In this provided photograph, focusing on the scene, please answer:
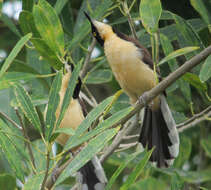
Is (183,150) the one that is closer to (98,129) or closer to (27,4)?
(27,4)

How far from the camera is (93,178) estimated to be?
306 centimetres

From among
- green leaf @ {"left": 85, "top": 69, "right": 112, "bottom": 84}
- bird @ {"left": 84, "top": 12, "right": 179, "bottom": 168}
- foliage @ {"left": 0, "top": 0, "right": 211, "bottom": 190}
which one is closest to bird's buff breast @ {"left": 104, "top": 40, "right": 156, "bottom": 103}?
bird @ {"left": 84, "top": 12, "right": 179, "bottom": 168}

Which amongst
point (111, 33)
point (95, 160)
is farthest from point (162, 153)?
point (111, 33)

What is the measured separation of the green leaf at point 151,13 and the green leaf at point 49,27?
460 mm

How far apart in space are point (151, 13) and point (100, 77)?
1283 mm

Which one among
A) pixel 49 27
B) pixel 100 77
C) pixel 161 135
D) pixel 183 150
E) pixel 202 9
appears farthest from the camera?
pixel 183 150


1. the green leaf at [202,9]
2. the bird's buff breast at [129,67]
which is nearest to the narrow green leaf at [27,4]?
the bird's buff breast at [129,67]

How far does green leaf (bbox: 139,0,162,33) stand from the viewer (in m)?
2.12

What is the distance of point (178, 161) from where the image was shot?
3467mm

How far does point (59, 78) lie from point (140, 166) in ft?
1.77

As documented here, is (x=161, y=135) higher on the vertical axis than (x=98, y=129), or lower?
lower

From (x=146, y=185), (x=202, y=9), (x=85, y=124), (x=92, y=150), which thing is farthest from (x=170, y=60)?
(x=146, y=185)

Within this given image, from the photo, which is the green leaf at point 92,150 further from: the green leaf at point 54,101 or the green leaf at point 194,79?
the green leaf at point 194,79

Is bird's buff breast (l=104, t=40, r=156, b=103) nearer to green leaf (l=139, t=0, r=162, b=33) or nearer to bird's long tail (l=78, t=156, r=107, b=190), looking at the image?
bird's long tail (l=78, t=156, r=107, b=190)
